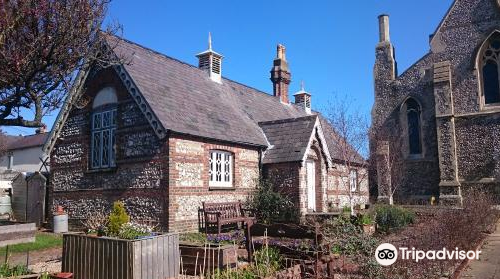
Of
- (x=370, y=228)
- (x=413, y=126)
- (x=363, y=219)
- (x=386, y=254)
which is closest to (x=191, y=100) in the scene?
(x=363, y=219)

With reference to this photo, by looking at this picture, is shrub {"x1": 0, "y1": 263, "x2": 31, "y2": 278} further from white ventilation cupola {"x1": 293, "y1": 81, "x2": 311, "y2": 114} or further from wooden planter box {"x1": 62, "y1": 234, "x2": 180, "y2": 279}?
white ventilation cupola {"x1": 293, "y1": 81, "x2": 311, "y2": 114}

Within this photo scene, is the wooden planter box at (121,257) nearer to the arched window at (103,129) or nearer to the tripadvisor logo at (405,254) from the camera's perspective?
the tripadvisor logo at (405,254)

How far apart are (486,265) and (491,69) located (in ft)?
72.7

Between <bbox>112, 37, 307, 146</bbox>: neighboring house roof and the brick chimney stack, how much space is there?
5687 millimetres

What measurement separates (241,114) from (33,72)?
1227 cm

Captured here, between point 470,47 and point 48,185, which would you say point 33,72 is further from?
point 470,47

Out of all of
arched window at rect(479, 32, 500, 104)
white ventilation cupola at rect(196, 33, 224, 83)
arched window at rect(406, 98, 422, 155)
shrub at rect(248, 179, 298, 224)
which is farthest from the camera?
arched window at rect(406, 98, 422, 155)

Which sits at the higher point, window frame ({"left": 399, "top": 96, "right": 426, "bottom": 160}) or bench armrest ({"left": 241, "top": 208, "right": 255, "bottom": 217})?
window frame ({"left": 399, "top": 96, "right": 426, "bottom": 160})

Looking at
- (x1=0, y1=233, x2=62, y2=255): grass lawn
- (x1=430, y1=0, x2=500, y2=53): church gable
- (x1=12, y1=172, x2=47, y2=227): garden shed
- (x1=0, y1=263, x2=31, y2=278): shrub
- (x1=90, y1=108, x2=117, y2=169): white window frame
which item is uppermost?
(x1=430, y1=0, x2=500, y2=53): church gable

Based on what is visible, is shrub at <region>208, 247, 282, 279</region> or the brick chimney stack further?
the brick chimney stack

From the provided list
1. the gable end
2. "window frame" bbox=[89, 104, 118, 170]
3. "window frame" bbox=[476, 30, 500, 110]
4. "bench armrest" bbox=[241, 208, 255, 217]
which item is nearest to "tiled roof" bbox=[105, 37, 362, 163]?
the gable end

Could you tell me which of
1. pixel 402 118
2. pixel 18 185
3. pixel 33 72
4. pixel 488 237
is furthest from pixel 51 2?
pixel 402 118

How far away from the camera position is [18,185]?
2152 cm

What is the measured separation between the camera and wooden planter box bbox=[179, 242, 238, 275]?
28.2 feet
